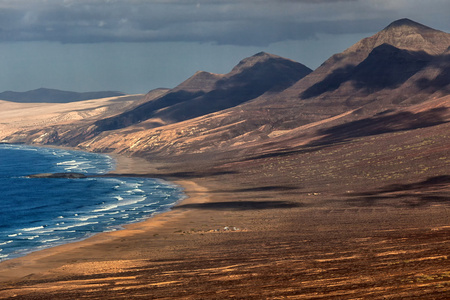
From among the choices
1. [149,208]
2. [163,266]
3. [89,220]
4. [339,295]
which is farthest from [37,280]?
[149,208]

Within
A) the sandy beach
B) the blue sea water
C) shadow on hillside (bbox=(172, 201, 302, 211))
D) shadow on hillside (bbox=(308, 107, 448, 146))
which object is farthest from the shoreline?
shadow on hillside (bbox=(308, 107, 448, 146))

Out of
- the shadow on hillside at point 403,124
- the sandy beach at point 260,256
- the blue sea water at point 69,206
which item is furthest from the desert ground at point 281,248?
the shadow on hillside at point 403,124

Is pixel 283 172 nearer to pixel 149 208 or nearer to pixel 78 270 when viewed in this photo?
pixel 149 208

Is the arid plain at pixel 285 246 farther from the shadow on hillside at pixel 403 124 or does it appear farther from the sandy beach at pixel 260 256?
the shadow on hillside at pixel 403 124

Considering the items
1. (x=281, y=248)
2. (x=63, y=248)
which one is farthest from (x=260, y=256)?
(x=63, y=248)

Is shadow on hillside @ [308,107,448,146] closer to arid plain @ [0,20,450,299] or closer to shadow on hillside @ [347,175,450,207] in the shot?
arid plain @ [0,20,450,299]
